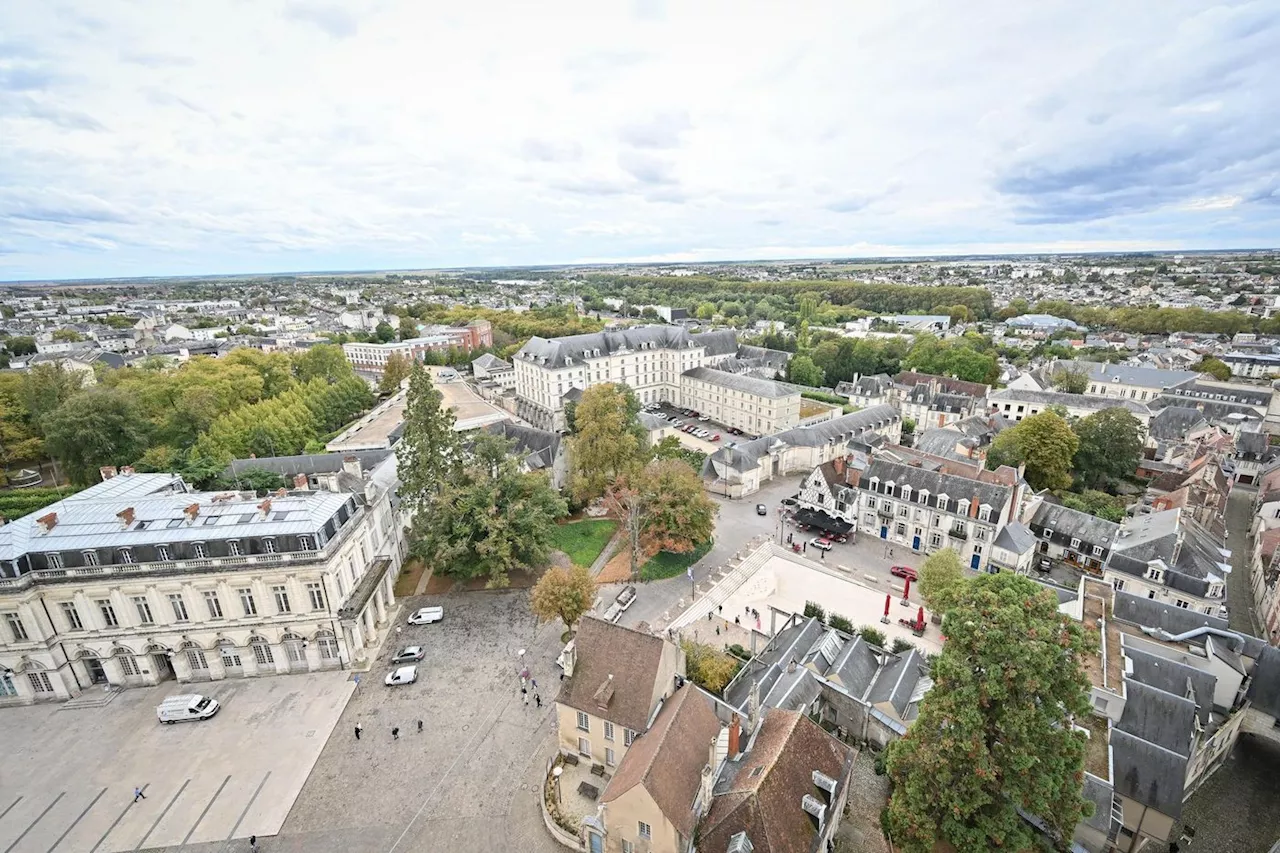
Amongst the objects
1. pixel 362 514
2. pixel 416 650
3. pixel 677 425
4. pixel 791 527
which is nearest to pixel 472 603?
pixel 416 650

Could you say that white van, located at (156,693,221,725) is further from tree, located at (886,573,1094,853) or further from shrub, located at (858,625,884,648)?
shrub, located at (858,625,884,648)

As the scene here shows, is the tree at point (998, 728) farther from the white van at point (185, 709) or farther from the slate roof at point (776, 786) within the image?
the white van at point (185, 709)

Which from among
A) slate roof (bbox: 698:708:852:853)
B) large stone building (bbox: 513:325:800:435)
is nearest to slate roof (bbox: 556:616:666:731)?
slate roof (bbox: 698:708:852:853)

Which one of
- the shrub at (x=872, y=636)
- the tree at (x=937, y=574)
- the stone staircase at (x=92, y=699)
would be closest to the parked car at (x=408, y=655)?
the stone staircase at (x=92, y=699)

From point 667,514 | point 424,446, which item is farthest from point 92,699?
point 667,514

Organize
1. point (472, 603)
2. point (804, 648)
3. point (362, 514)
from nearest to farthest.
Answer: point (804, 648) < point (362, 514) < point (472, 603)

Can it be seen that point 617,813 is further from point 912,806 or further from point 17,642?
point 17,642
